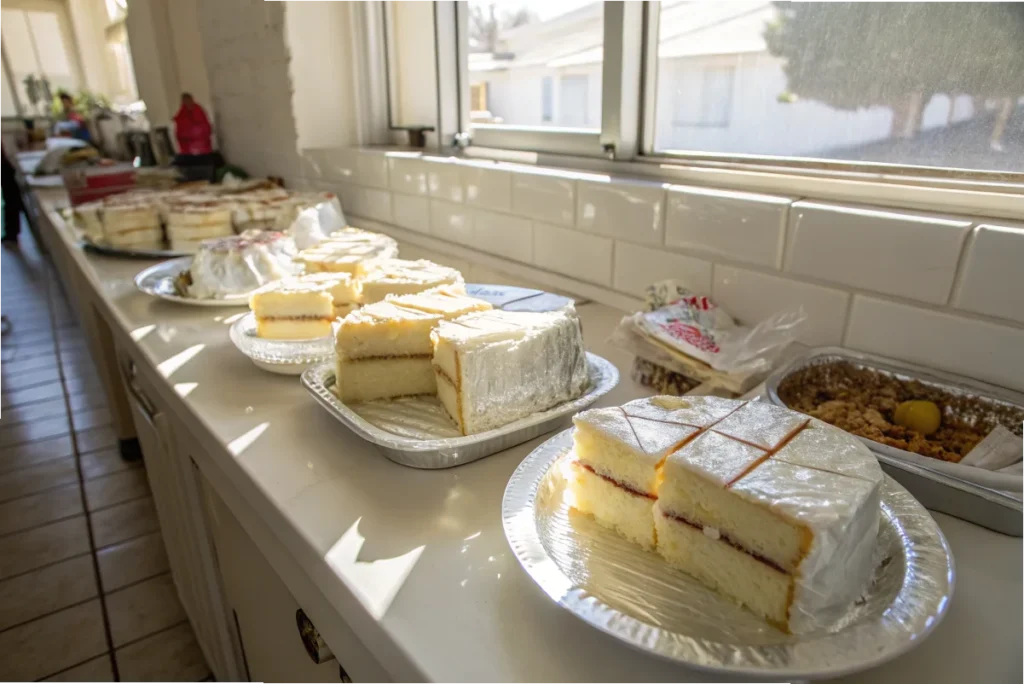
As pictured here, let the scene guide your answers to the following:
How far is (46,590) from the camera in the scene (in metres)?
1.69

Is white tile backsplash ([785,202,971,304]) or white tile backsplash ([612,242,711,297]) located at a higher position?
white tile backsplash ([785,202,971,304])

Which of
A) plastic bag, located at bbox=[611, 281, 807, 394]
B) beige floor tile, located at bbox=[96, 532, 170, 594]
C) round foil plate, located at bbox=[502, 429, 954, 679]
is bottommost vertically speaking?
beige floor tile, located at bbox=[96, 532, 170, 594]

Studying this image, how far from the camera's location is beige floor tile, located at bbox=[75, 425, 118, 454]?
2.34 meters

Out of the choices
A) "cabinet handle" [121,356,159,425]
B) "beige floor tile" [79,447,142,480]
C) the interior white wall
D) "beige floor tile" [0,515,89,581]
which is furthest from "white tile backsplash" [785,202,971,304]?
the interior white wall

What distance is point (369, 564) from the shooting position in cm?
52

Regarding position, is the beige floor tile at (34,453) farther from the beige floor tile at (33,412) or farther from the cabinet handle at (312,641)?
the cabinet handle at (312,641)

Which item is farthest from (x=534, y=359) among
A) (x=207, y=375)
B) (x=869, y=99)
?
(x=869, y=99)

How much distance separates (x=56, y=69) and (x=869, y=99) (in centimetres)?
927

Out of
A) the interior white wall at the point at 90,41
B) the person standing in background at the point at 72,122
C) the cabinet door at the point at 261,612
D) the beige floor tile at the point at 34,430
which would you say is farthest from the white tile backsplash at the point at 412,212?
A: the interior white wall at the point at 90,41

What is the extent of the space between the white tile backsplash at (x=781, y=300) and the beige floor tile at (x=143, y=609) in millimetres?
1533

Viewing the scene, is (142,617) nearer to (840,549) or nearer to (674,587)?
(674,587)

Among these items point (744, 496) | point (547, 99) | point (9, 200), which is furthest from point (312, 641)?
point (9, 200)

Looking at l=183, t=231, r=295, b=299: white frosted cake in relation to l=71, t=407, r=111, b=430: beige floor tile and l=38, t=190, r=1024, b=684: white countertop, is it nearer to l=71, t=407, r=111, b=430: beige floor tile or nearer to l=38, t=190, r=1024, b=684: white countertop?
l=38, t=190, r=1024, b=684: white countertop

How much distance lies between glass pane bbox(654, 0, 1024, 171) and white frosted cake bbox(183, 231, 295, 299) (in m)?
0.77
